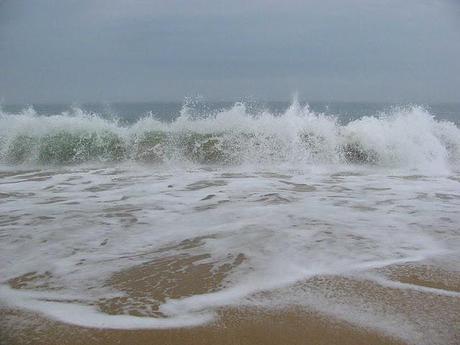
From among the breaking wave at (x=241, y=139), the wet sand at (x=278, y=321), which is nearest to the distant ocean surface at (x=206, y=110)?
the breaking wave at (x=241, y=139)

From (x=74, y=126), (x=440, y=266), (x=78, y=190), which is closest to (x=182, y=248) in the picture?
(x=440, y=266)

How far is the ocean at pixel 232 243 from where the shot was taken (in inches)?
93.3

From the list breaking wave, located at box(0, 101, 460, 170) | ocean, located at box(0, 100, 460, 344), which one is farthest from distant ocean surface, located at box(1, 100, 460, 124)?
ocean, located at box(0, 100, 460, 344)

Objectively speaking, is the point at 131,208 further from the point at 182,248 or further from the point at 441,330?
the point at 441,330

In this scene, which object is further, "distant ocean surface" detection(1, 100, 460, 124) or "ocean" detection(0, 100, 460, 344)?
"distant ocean surface" detection(1, 100, 460, 124)

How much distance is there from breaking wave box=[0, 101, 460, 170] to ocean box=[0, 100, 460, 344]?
52 cm

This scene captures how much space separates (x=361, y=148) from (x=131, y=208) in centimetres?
651

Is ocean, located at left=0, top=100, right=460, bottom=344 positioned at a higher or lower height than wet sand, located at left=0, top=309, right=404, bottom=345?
lower

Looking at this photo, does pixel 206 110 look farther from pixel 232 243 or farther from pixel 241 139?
pixel 232 243

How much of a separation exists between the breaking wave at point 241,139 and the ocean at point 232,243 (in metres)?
0.52

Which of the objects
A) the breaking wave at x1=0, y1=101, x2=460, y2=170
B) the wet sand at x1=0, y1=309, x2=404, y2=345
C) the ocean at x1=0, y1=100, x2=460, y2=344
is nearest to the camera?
the wet sand at x1=0, y1=309, x2=404, y2=345

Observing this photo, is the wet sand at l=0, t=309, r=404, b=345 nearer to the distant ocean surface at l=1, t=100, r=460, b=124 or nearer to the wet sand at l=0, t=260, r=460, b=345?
the wet sand at l=0, t=260, r=460, b=345

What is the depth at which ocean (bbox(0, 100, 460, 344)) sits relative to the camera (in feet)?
7.77

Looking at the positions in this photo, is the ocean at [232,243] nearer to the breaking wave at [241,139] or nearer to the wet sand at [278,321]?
the wet sand at [278,321]
